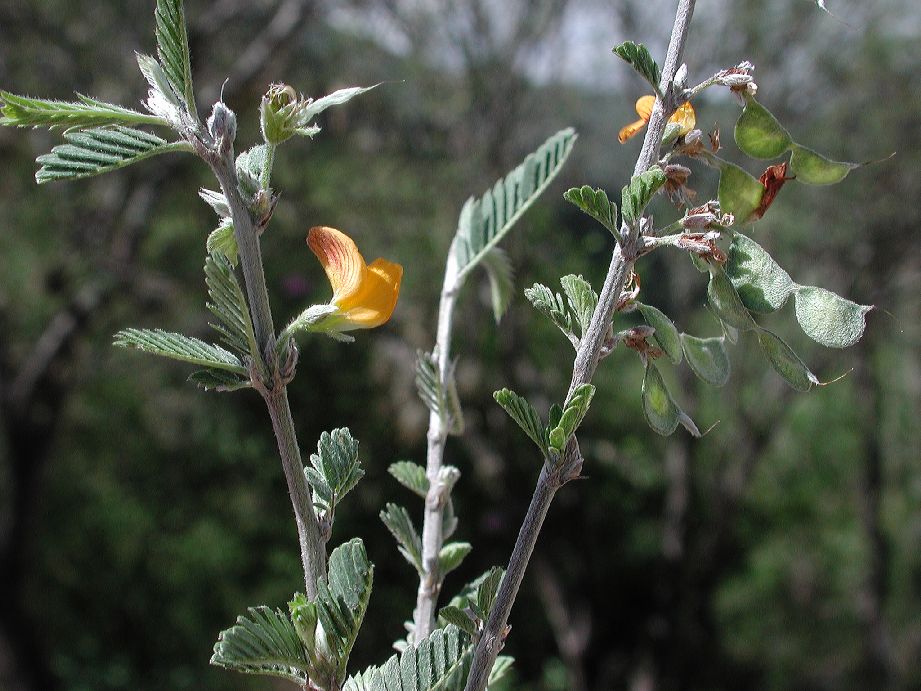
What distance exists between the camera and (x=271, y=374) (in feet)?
1.14

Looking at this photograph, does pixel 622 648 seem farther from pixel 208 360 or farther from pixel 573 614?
pixel 208 360

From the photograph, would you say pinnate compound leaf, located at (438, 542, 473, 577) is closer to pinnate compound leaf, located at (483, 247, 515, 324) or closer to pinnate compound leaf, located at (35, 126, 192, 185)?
pinnate compound leaf, located at (483, 247, 515, 324)

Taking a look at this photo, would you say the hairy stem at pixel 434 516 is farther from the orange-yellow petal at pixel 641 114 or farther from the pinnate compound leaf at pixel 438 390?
the orange-yellow petal at pixel 641 114

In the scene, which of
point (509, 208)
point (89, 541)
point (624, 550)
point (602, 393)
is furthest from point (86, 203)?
point (509, 208)

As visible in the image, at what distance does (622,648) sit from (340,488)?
14.8ft

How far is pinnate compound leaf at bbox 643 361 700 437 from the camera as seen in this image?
0.39m

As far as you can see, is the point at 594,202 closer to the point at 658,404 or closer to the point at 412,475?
the point at 658,404

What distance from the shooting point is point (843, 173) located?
15.1 inches

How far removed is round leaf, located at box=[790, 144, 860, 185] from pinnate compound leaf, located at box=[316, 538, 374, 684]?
27cm

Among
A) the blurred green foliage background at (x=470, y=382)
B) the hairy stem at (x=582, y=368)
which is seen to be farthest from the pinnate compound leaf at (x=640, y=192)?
the blurred green foliage background at (x=470, y=382)

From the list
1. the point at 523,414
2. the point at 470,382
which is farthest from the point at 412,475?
the point at 470,382

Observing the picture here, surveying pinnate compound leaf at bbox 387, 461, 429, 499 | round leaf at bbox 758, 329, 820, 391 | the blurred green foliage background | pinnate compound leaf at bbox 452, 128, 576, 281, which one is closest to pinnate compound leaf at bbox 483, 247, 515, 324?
pinnate compound leaf at bbox 452, 128, 576, 281

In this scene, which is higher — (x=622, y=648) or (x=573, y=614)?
(x=573, y=614)

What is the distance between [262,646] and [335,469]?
9 cm
